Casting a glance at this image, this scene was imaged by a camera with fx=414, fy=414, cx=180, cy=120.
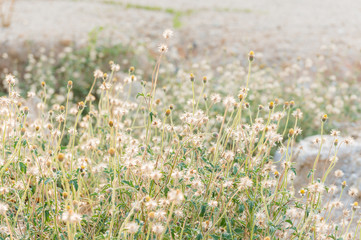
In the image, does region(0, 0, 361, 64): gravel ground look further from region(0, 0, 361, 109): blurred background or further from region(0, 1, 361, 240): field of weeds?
region(0, 1, 361, 240): field of weeds

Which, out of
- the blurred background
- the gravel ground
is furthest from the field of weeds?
the gravel ground

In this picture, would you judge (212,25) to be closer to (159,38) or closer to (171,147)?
(159,38)

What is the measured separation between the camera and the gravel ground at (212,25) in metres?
6.92

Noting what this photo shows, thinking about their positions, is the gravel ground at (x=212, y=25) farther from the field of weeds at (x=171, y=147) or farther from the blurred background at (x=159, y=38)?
the field of weeds at (x=171, y=147)

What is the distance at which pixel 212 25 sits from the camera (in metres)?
8.31

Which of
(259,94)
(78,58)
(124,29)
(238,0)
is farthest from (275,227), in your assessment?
(238,0)

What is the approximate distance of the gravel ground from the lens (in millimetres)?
6922

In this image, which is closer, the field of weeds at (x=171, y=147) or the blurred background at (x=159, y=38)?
the field of weeds at (x=171, y=147)

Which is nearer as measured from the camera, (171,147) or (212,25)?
(171,147)

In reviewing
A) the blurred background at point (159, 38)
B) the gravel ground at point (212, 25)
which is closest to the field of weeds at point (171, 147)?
the blurred background at point (159, 38)

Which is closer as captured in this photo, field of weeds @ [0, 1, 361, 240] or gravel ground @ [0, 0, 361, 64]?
field of weeds @ [0, 1, 361, 240]

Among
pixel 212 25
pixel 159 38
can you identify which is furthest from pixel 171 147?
pixel 212 25

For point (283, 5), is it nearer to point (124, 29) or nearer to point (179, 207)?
point (124, 29)

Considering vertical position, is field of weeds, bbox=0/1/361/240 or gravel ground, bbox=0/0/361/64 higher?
gravel ground, bbox=0/0/361/64
